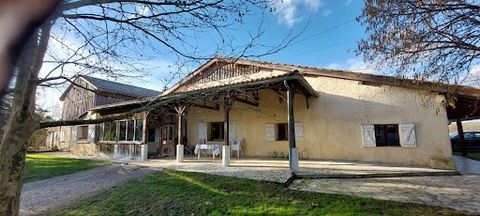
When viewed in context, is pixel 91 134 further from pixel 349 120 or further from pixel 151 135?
pixel 349 120

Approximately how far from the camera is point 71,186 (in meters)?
8.39

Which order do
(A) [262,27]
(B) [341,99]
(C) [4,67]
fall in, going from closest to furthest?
(C) [4,67] < (A) [262,27] < (B) [341,99]

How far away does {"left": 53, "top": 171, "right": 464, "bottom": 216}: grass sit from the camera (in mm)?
5099

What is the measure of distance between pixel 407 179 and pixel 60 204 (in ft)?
29.1

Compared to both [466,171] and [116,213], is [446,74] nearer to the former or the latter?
[466,171]

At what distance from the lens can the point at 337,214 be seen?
486cm

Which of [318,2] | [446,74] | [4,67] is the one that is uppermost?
[318,2]

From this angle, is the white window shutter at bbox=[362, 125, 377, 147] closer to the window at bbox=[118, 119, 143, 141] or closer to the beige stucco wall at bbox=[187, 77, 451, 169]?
the beige stucco wall at bbox=[187, 77, 451, 169]

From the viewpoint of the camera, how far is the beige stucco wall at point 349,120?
967cm

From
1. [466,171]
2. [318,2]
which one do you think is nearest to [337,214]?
[318,2]

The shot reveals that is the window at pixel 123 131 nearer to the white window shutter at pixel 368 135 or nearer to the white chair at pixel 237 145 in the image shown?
the white chair at pixel 237 145

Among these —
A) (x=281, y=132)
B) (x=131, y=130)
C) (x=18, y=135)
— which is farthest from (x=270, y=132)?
(x=18, y=135)

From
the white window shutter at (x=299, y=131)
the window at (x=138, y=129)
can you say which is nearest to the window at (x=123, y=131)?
the window at (x=138, y=129)

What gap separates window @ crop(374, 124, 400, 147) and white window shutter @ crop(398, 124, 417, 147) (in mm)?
328
